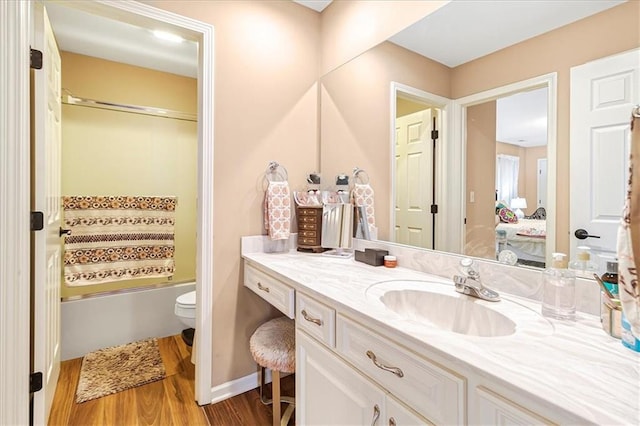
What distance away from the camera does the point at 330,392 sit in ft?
3.67

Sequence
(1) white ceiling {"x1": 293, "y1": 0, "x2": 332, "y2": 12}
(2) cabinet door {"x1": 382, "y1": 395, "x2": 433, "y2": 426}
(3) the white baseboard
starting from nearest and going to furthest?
(2) cabinet door {"x1": 382, "y1": 395, "x2": 433, "y2": 426} → (3) the white baseboard → (1) white ceiling {"x1": 293, "y1": 0, "x2": 332, "y2": 12}

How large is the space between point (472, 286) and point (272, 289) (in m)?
0.88

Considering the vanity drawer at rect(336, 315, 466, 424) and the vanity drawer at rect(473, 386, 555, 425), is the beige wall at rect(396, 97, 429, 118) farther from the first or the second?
the vanity drawer at rect(473, 386, 555, 425)

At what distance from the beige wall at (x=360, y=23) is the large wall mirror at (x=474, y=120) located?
5cm

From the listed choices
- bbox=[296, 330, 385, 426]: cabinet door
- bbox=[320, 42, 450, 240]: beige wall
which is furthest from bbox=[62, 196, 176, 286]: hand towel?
bbox=[296, 330, 385, 426]: cabinet door

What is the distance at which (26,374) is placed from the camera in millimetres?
1352

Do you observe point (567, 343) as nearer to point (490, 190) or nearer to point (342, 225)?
Result: point (490, 190)

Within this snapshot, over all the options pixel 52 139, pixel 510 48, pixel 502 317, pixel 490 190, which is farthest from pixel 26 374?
pixel 510 48

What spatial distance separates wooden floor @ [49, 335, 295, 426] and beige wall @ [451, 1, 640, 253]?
167 cm

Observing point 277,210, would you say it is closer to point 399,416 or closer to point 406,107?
point 406,107

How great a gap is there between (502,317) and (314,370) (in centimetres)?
70

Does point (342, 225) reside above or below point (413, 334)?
above

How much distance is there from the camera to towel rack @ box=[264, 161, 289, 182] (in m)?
1.95

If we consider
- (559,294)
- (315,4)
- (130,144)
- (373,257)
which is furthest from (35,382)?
(315,4)
